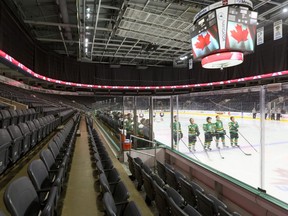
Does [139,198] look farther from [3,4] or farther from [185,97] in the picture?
[3,4]

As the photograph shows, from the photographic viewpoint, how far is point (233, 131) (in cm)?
371

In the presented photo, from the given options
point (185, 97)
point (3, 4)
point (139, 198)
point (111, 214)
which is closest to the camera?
point (111, 214)

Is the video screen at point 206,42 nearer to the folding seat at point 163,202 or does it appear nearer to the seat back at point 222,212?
the seat back at point 222,212

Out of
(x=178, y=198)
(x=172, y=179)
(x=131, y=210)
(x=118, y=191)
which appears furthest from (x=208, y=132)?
(x=131, y=210)

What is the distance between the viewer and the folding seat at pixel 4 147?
191 cm

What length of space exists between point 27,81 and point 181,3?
1011 cm

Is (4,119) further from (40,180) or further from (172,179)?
(172,179)

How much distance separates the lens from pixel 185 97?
4.22 meters

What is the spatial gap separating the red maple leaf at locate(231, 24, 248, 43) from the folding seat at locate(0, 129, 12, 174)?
5.46 meters

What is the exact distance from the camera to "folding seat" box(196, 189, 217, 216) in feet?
6.45

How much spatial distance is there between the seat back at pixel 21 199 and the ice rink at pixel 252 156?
2557 millimetres

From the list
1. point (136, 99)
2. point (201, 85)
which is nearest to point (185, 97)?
point (136, 99)

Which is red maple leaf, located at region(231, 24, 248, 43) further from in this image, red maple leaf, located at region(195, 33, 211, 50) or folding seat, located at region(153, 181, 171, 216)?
folding seat, located at region(153, 181, 171, 216)

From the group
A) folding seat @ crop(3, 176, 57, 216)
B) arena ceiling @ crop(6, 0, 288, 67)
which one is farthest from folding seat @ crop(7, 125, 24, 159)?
arena ceiling @ crop(6, 0, 288, 67)
